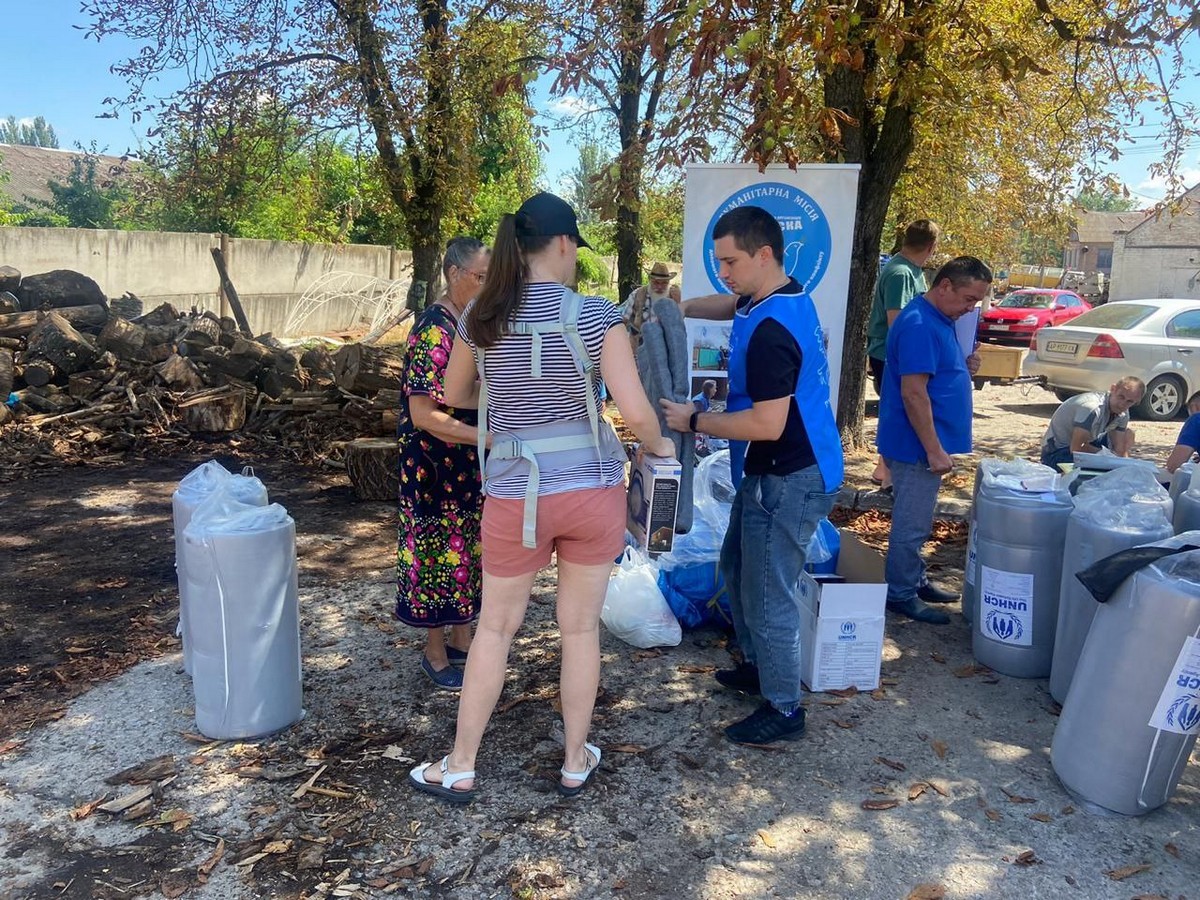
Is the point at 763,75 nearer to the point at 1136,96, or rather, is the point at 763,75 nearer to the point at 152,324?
the point at 1136,96

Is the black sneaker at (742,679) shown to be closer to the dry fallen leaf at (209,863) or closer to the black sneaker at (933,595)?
the black sneaker at (933,595)

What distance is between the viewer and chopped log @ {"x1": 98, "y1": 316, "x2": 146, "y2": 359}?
8.73m

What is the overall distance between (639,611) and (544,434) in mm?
1785

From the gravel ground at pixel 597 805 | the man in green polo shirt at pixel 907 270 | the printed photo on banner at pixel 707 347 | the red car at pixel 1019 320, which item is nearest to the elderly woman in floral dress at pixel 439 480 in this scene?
the gravel ground at pixel 597 805

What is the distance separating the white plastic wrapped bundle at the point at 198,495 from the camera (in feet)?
11.3

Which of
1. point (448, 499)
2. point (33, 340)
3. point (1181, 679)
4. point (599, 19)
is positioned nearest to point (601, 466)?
point (448, 499)

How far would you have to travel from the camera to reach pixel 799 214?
18.9 ft

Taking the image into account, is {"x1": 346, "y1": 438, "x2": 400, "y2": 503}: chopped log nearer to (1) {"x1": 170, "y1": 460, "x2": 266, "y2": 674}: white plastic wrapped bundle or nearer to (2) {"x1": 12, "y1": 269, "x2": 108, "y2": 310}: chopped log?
(1) {"x1": 170, "y1": 460, "x2": 266, "y2": 674}: white plastic wrapped bundle

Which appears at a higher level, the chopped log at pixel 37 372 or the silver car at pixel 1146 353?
the silver car at pixel 1146 353

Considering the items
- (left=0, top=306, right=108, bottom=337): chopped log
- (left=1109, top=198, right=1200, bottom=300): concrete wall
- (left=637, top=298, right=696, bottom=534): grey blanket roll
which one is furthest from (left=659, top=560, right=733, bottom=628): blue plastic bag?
(left=1109, top=198, right=1200, bottom=300): concrete wall

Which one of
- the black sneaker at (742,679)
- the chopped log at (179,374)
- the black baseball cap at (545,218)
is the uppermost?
the black baseball cap at (545,218)

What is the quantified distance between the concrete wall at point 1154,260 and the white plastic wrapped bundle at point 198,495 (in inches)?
1936

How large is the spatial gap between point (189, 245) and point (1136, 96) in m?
15.0

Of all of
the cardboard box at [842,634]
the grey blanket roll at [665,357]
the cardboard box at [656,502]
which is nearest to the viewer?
the cardboard box at [656,502]
